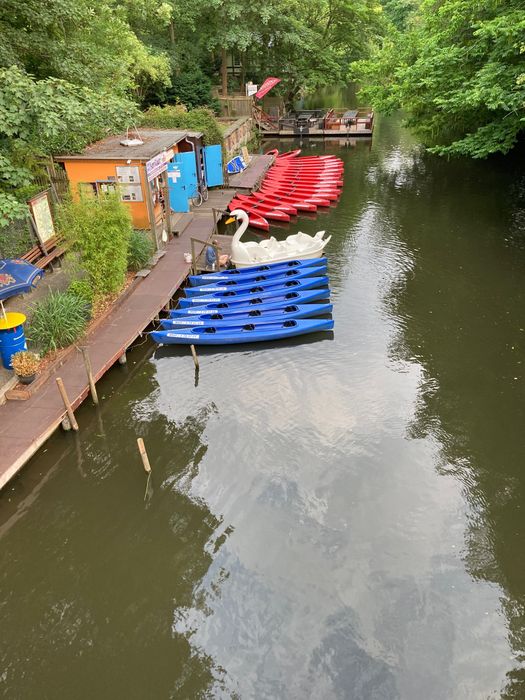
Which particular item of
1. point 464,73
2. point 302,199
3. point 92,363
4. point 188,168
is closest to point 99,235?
point 92,363

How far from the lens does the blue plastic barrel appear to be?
37.6 feet

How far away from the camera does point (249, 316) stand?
15.0 meters

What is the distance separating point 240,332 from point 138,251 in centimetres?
460

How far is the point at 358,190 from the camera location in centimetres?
2775

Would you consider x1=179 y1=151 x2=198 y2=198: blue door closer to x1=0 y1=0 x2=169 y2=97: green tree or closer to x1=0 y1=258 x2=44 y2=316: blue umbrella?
x1=0 y1=0 x2=169 y2=97: green tree

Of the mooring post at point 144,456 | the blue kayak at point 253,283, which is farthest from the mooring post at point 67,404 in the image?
the blue kayak at point 253,283

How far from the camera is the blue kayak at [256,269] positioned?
55.5ft

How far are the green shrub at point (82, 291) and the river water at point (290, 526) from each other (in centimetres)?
209

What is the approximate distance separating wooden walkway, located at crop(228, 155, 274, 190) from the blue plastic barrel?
16.5 metres

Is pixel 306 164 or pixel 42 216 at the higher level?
pixel 42 216

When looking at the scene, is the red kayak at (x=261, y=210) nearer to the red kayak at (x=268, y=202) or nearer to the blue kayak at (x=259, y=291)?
the red kayak at (x=268, y=202)

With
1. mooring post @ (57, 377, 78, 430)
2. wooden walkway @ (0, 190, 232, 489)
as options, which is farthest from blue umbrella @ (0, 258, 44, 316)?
mooring post @ (57, 377, 78, 430)

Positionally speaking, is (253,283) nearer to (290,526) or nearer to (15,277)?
(15,277)

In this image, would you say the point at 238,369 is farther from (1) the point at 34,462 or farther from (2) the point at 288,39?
(2) the point at 288,39
